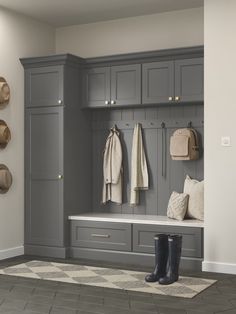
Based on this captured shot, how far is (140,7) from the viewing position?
6.03 m

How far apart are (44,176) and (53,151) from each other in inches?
11.9

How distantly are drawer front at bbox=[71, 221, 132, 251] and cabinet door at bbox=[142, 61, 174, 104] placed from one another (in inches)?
54.0

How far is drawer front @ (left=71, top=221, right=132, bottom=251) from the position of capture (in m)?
5.81

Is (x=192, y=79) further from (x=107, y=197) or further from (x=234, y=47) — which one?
(x=107, y=197)

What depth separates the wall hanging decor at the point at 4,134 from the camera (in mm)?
5895

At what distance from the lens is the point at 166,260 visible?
196 inches

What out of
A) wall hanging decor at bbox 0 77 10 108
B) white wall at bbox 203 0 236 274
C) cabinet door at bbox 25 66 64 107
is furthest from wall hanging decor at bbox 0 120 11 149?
white wall at bbox 203 0 236 274

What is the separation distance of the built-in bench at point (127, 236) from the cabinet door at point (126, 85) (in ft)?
4.17

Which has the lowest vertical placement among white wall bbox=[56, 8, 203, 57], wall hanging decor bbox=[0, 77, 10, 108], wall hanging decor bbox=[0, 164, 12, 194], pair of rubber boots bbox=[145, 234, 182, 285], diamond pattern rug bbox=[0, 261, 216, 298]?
diamond pattern rug bbox=[0, 261, 216, 298]

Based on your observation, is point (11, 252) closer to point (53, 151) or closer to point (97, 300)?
point (53, 151)

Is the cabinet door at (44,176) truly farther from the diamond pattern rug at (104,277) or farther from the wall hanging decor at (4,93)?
the diamond pattern rug at (104,277)

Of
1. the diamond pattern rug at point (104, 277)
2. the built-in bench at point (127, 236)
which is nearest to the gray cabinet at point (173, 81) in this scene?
the built-in bench at point (127, 236)

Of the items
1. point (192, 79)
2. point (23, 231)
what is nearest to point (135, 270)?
point (23, 231)

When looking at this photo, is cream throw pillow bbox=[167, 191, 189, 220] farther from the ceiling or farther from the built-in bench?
the ceiling
